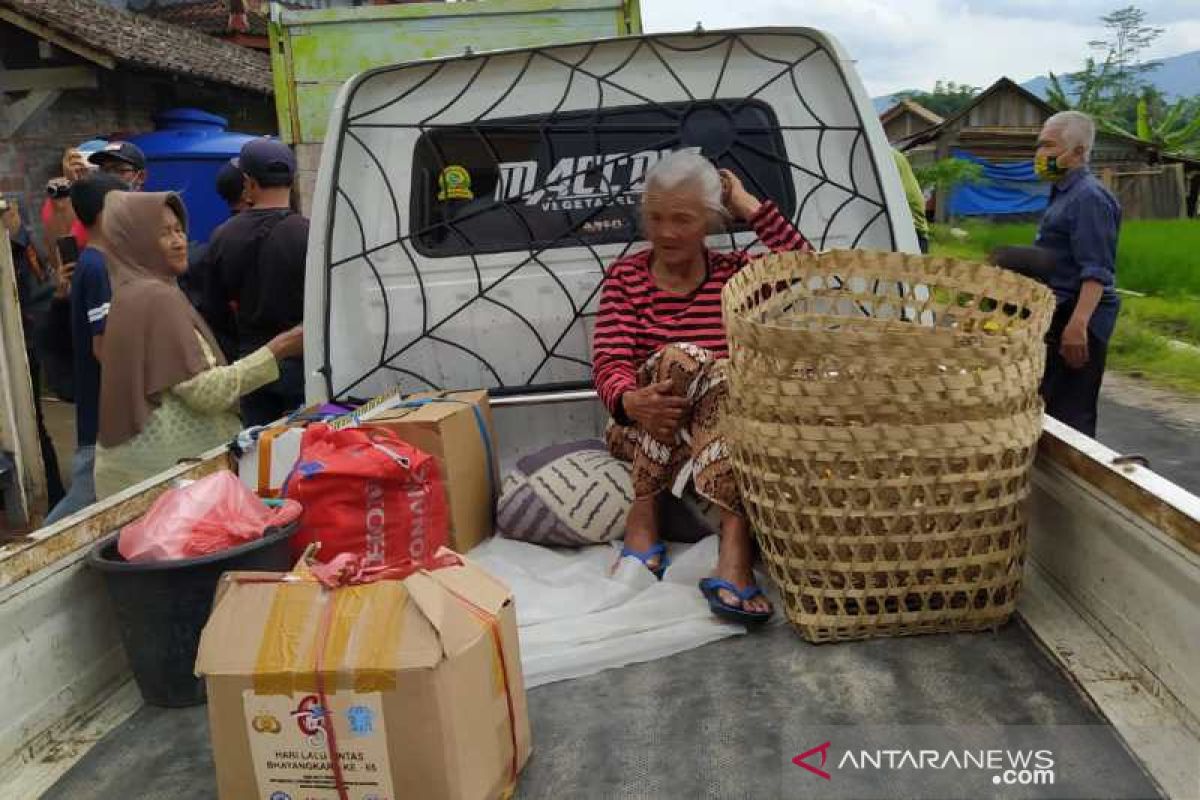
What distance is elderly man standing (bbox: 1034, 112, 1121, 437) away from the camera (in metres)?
4.18

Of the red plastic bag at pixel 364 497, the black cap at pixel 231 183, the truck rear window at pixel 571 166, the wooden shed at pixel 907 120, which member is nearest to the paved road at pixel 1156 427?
the truck rear window at pixel 571 166

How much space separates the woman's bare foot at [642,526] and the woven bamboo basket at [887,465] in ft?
1.59

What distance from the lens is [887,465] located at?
2139 millimetres

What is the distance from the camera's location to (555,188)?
338 centimetres

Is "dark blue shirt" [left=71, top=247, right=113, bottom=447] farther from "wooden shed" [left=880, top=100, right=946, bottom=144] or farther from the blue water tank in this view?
"wooden shed" [left=880, top=100, right=946, bottom=144]

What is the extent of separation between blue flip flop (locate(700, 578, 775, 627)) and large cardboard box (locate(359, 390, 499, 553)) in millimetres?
770

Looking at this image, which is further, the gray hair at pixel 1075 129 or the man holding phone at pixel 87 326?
the gray hair at pixel 1075 129

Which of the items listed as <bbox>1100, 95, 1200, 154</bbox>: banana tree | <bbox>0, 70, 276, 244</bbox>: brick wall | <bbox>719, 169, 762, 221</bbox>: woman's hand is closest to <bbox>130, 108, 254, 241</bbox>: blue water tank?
<bbox>0, 70, 276, 244</bbox>: brick wall

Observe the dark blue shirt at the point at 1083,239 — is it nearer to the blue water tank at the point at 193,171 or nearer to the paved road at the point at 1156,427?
the paved road at the point at 1156,427

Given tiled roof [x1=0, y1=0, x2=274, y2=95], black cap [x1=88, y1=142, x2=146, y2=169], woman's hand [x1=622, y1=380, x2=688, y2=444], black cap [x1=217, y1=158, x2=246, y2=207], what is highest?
tiled roof [x1=0, y1=0, x2=274, y2=95]

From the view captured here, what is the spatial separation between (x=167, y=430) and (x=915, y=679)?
6.75 ft

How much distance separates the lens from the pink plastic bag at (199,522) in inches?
87.0

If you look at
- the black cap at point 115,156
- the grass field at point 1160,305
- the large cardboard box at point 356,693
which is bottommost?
the grass field at point 1160,305

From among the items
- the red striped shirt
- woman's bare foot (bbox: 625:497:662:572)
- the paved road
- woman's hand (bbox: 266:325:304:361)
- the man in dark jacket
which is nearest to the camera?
woman's bare foot (bbox: 625:497:662:572)
